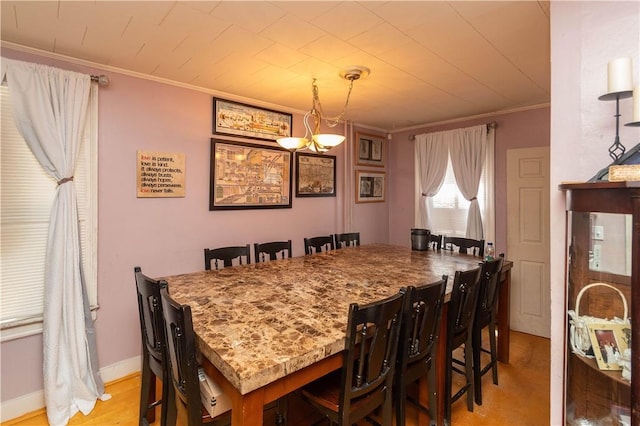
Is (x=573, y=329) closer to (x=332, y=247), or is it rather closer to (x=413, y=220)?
(x=332, y=247)

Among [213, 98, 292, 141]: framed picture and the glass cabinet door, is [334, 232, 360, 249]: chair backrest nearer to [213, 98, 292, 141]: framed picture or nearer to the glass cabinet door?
[213, 98, 292, 141]: framed picture

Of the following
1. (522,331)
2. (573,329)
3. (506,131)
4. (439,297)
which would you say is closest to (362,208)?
(506,131)

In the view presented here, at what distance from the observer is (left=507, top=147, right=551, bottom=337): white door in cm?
337

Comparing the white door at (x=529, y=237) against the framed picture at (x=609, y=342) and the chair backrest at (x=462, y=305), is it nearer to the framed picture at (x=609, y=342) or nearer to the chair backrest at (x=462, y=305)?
the chair backrest at (x=462, y=305)

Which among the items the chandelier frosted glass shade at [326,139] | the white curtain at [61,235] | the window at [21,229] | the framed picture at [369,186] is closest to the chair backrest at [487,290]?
the chandelier frosted glass shade at [326,139]

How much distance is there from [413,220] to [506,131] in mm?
1605

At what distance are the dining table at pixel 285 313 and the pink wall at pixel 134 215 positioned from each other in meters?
0.74

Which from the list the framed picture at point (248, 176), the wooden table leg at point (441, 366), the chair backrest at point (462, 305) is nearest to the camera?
the chair backrest at point (462, 305)

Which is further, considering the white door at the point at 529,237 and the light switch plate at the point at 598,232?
the white door at the point at 529,237

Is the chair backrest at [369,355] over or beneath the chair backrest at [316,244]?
beneath

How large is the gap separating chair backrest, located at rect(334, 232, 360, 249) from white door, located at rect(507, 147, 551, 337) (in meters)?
1.75

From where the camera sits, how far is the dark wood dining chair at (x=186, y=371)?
1.21 m

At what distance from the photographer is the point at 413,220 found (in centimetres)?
454

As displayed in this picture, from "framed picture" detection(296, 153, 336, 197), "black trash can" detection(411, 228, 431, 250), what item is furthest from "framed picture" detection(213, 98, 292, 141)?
"black trash can" detection(411, 228, 431, 250)
